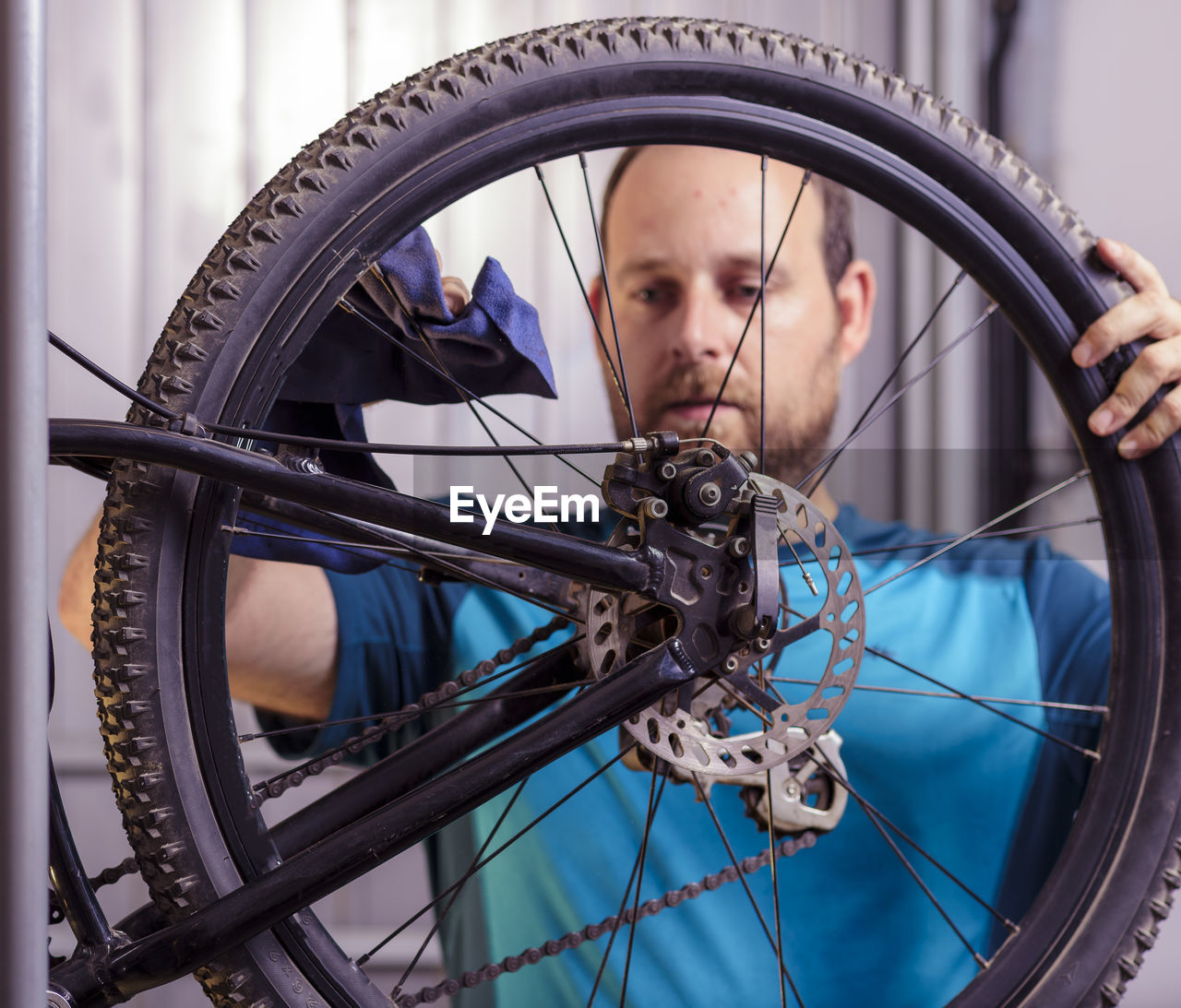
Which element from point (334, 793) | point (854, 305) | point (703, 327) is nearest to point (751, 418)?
point (703, 327)

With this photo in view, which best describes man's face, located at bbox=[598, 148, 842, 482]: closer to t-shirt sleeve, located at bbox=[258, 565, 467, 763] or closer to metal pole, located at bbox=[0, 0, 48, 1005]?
t-shirt sleeve, located at bbox=[258, 565, 467, 763]

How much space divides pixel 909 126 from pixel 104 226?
1.00 meters

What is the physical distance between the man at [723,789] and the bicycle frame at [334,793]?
12.7 inches

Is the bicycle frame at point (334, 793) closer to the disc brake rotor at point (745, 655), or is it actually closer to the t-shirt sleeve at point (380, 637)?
the disc brake rotor at point (745, 655)

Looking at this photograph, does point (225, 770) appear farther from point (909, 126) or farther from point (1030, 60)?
point (1030, 60)

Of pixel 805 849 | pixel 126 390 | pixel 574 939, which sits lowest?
pixel 805 849

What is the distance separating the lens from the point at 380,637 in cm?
85

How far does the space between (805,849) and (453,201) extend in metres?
0.69

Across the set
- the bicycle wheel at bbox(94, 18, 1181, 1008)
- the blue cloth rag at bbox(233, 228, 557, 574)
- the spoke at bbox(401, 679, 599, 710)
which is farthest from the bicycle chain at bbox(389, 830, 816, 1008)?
the blue cloth rag at bbox(233, 228, 557, 574)

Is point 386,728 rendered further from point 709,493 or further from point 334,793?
point 709,493

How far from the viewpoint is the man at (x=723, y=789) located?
2.80 feet

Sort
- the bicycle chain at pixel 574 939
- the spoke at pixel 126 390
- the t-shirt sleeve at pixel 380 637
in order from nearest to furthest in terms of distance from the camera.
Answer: the spoke at pixel 126 390
the bicycle chain at pixel 574 939
the t-shirt sleeve at pixel 380 637

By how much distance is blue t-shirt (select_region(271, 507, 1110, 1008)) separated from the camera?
33.6 inches

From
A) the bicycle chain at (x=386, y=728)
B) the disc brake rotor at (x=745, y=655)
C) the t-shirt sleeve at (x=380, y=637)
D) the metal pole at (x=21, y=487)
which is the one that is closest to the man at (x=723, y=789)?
the t-shirt sleeve at (x=380, y=637)
